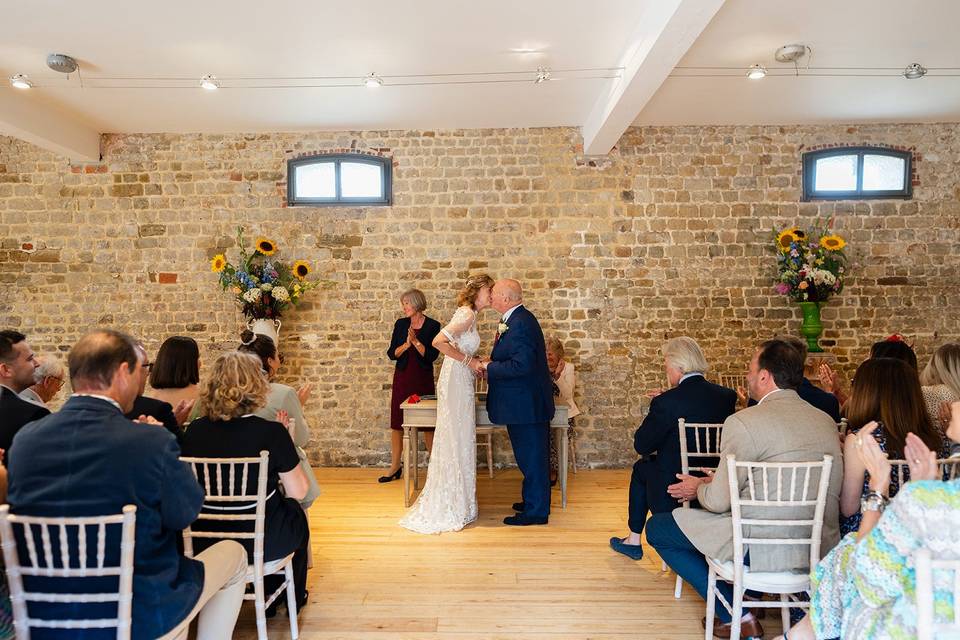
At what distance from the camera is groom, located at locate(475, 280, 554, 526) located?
190 inches

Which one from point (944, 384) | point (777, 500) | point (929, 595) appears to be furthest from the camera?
point (944, 384)

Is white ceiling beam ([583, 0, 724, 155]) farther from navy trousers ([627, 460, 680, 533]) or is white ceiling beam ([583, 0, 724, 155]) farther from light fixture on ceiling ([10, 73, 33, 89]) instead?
light fixture on ceiling ([10, 73, 33, 89])

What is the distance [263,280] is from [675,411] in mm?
4405

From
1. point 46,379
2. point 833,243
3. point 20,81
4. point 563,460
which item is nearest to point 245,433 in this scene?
point 46,379

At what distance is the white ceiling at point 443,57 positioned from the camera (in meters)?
4.16

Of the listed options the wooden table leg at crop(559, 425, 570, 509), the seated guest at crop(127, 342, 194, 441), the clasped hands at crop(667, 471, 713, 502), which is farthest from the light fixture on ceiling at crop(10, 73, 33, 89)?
the clasped hands at crop(667, 471, 713, 502)

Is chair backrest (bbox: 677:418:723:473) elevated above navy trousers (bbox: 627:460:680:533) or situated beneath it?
elevated above

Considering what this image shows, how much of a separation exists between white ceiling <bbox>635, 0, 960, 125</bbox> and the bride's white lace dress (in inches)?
108

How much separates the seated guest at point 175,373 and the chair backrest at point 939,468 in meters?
3.35

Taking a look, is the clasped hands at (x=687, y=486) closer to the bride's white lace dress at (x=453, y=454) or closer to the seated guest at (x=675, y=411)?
the seated guest at (x=675, y=411)

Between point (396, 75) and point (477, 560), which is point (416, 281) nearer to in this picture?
point (396, 75)

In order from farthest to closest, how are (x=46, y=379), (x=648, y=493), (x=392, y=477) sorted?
(x=392, y=477), (x=648, y=493), (x=46, y=379)

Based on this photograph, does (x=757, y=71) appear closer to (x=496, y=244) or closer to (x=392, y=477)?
(x=496, y=244)

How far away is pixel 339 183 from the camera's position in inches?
269
